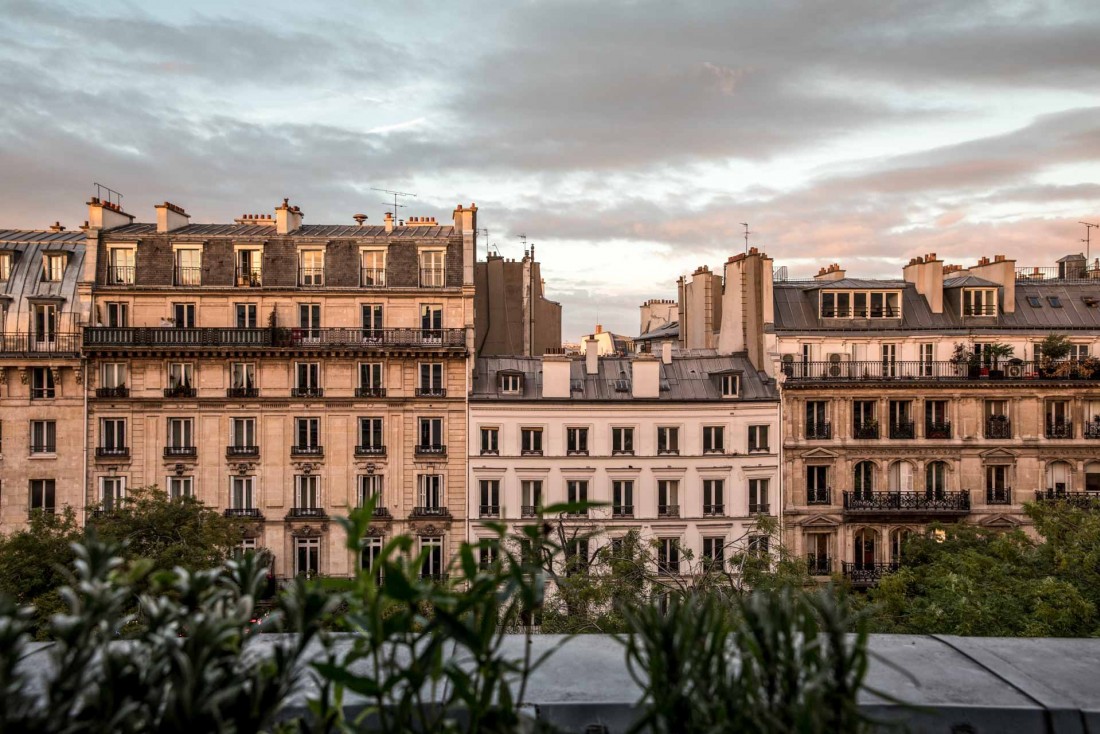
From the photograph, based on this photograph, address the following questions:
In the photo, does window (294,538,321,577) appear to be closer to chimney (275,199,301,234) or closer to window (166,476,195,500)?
window (166,476,195,500)

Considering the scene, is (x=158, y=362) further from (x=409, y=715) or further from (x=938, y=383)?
(x=409, y=715)

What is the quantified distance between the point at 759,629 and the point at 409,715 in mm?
1128

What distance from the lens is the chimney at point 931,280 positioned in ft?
131

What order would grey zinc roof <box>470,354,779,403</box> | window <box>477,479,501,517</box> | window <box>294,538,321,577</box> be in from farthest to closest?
grey zinc roof <box>470,354,779,403</box>
window <box>477,479,501,517</box>
window <box>294,538,321,577</box>

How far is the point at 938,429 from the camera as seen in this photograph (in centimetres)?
3747

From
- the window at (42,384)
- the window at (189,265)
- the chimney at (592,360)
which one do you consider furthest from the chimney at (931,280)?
the window at (42,384)

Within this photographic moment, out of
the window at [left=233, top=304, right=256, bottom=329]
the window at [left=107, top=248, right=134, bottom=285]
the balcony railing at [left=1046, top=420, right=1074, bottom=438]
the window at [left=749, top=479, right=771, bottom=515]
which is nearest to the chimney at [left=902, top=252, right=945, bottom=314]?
the balcony railing at [left=1046, top=420, right=1074, bottom=438]

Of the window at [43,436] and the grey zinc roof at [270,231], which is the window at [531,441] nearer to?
the grey zinc roof at [270,231]

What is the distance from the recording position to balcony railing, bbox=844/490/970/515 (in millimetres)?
36656

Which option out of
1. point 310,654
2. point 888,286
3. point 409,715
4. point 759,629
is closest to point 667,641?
point 759,629

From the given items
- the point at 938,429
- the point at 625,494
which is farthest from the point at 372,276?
the point at 938,429

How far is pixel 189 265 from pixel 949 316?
32722 mm

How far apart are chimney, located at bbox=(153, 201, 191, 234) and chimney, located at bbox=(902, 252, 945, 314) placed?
32.8 meters

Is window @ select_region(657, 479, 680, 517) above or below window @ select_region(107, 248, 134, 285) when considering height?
below
